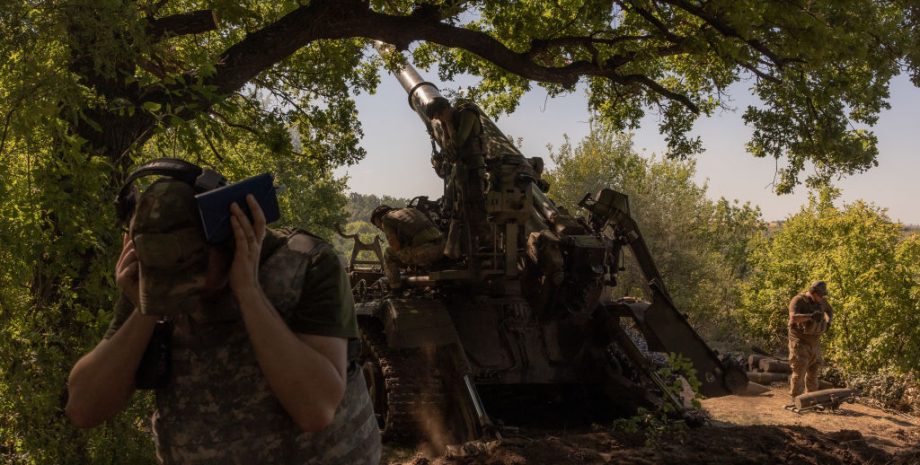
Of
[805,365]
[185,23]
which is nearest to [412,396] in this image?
[185,23]

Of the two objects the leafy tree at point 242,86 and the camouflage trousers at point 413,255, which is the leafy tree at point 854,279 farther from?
the camouflage trousers at point 413,255

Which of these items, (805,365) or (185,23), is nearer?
(185,23)

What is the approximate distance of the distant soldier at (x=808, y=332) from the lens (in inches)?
358

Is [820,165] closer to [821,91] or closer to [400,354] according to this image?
[821,91]

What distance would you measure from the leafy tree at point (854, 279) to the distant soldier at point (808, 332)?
1.55m

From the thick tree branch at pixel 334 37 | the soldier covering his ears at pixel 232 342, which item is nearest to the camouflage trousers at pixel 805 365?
the thick tree branch at pixel 334 37

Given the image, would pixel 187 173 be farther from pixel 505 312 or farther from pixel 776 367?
pixel 776 367

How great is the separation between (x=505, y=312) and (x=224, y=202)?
5.50m

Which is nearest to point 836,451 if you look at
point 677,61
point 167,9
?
point 677,61

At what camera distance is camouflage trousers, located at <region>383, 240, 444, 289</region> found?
21.4 ft

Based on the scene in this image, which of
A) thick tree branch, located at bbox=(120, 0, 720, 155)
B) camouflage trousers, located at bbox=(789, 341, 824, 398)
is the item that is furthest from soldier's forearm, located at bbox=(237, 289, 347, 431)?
camouflage trousers, located at bbox=(789, 341, 824, 398)

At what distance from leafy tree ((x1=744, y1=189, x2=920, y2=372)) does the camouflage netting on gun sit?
233 millimetres

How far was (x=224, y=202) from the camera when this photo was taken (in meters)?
1.69

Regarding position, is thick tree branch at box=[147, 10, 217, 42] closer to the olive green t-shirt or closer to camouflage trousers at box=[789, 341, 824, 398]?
the olive green t-shirt
